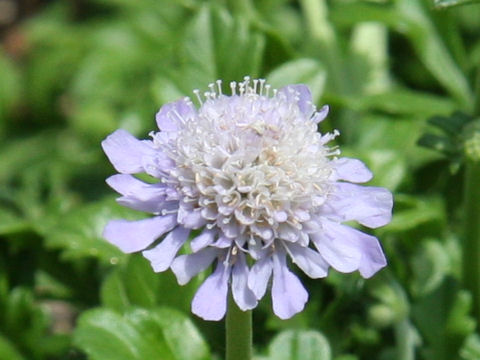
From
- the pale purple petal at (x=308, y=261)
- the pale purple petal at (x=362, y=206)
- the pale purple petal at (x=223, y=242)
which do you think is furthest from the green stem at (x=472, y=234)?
the pale purple petal at (x=223, y=242)

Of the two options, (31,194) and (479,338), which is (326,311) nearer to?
(479,338)

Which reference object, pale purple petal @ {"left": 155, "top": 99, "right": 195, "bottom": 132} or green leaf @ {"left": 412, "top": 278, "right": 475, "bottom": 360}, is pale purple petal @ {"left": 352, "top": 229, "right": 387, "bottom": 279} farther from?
green leaf @ {"left": 412, "top": 278, "right": 475, "bottom": 360}

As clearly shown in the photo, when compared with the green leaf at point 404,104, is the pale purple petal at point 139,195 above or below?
above

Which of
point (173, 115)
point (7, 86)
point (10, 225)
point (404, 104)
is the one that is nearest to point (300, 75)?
point (404, 104)

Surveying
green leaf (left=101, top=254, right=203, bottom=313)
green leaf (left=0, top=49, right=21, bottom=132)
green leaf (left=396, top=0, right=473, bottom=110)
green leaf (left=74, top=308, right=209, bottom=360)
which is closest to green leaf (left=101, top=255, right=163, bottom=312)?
green leaf (left=101, top=254, right=203, bottom=313)

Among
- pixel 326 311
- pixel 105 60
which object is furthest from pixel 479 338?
pixel 105 60

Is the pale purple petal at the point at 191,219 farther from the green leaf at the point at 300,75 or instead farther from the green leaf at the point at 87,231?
the green leaf at the point at 300,75
